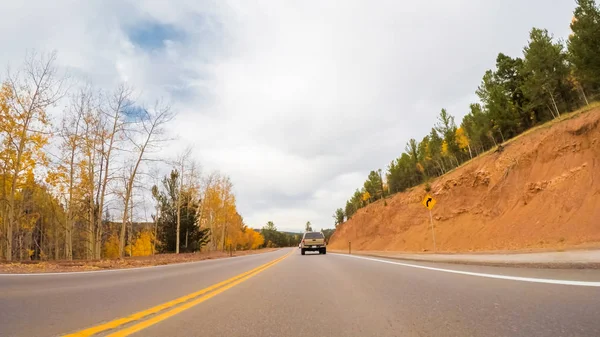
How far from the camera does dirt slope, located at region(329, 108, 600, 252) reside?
69.4 ft

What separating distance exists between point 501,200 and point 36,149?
3642 cm

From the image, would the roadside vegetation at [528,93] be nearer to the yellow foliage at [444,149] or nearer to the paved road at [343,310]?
the yellow foliage at [444,149]

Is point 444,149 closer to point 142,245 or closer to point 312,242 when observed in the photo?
point 312,242

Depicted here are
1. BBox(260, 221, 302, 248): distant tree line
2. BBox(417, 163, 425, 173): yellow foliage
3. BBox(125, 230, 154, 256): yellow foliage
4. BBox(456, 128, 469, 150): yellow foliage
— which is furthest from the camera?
BBox(260, 221, 302, 248): distant tree line

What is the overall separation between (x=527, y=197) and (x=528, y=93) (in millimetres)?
19309

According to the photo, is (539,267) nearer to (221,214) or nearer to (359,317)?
(359,317)

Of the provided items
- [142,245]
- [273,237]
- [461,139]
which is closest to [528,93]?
[461,139]

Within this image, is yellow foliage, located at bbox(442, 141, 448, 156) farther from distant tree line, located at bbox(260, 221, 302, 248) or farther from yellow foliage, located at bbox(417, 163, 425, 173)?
distant tree line, located at bbox(260, 221, 302, 248)

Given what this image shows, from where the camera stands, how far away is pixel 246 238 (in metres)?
85.9

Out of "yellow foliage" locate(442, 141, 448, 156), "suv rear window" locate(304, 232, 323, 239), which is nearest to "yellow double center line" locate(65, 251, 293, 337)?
"suv rear window" locate(304, 232, 323, 239)

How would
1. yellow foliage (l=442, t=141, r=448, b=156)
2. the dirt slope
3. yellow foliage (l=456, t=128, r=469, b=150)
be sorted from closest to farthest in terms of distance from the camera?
the dirt slope, yellow foliage (l=456, t=128, r=469, b=150), yellow foliage (l=442, t=141, r=448, b=156)

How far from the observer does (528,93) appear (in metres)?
39.9

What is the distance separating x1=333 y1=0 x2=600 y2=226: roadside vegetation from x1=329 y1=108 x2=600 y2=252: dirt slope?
412cm

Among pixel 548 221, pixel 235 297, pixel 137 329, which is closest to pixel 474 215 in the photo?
pixel 548 221
